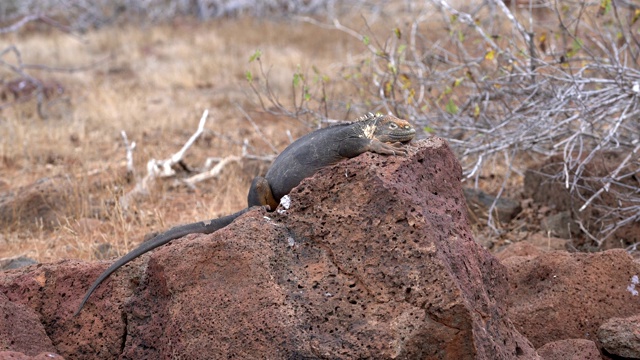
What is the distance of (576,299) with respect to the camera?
427cm

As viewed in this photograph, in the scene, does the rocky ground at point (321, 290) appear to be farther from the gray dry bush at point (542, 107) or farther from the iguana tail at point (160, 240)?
the gray dry bush at point (542, 107)

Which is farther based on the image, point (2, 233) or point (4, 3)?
point (4, 3)

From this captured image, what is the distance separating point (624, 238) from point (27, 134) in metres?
6.97

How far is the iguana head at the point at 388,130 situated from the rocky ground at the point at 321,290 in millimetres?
111

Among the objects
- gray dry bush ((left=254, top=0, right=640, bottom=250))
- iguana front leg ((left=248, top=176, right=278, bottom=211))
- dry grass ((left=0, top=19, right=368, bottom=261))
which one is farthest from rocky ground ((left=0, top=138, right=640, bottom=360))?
dry grass ((left=0, top=19, right=368, bottom=261))

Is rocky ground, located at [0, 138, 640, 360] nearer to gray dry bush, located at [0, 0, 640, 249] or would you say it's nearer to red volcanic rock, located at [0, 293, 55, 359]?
red volcanic rock, located at [0, 293, 55, 359]

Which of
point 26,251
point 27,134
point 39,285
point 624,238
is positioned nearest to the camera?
point 39,285

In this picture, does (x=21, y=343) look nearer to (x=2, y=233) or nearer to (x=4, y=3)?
(x=2, y=233)

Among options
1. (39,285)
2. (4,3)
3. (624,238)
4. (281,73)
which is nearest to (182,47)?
(281,73)

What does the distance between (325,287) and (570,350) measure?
4.37 feet

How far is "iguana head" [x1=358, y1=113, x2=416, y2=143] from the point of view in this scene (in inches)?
147

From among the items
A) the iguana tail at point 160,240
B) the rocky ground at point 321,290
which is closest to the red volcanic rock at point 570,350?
the rocky ground at point 321,290

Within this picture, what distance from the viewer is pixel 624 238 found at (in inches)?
230

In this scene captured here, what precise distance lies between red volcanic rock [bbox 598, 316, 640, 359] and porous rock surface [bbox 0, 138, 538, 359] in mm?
540
